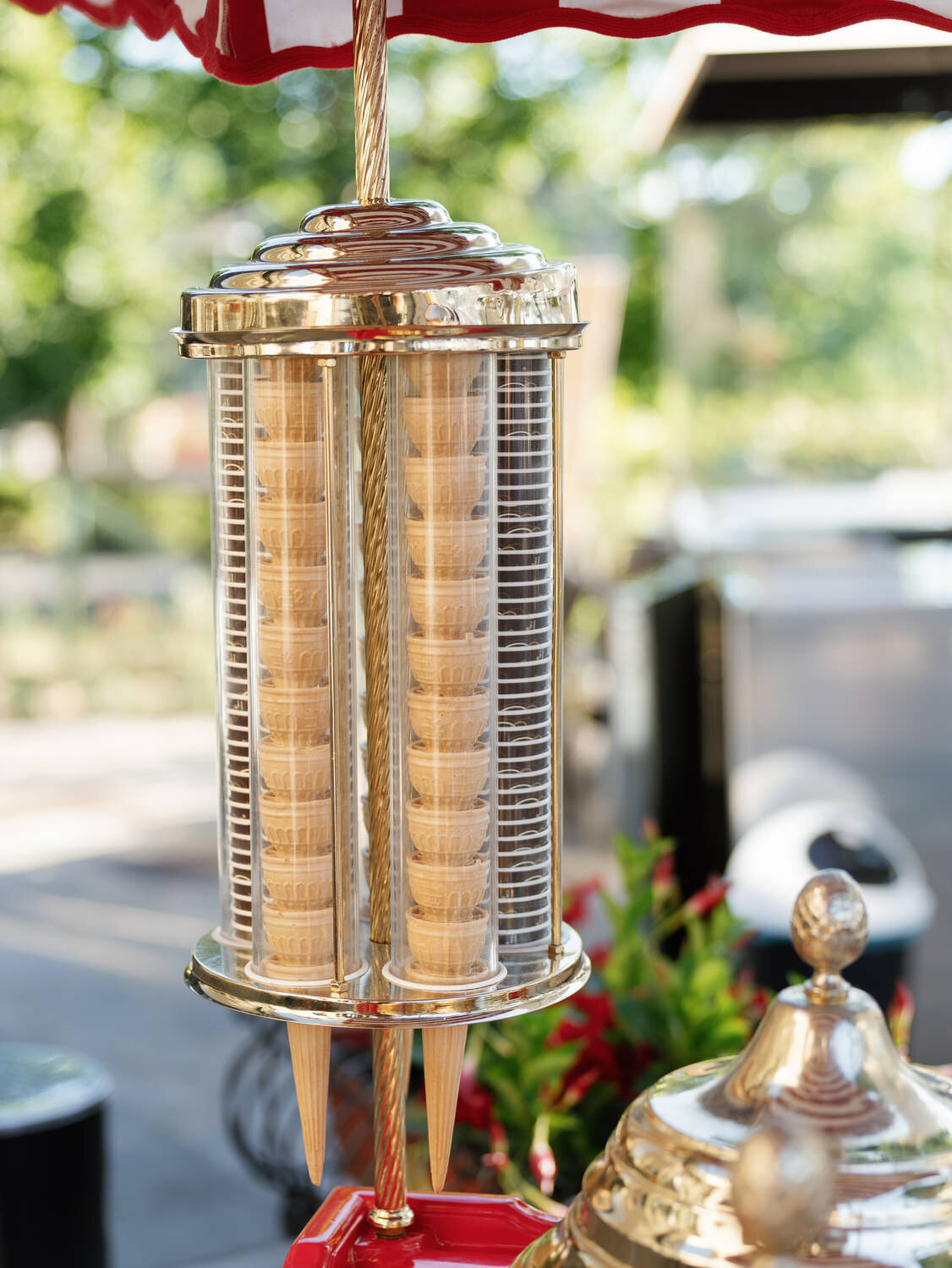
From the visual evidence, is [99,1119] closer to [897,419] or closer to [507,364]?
[507,364]

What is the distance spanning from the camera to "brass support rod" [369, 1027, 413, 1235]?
95 centimetres

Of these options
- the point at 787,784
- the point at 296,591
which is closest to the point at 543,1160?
the point at 296,591

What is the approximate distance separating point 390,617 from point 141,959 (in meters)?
4.27

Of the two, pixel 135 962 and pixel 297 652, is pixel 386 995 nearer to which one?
pixel 297 652

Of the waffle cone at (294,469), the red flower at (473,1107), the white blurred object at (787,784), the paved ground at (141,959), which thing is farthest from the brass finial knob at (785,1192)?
the white blurred object at (787,784)

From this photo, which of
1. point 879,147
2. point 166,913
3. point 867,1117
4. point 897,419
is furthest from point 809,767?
point 867,1117

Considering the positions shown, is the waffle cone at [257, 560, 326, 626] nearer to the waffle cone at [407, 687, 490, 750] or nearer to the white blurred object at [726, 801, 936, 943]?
the waffle cone at [407, 687, 490, 750]

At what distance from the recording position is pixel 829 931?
667 mm

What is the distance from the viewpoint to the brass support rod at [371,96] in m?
0.92

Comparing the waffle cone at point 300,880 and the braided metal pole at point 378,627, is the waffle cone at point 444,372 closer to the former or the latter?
the braided metal pole at point 378,627

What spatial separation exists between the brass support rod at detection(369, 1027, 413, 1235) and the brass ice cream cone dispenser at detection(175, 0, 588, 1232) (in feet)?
0.21

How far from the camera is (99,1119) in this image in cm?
235

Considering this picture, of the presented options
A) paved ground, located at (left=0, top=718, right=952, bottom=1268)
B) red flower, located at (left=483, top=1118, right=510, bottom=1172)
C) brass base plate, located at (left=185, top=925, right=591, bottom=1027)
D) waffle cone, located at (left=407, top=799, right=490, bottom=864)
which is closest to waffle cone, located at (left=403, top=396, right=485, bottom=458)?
waffle cone, located at (left=407, top=799, right=490, bottom=864)

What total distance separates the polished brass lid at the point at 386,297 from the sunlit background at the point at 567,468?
2765 mm
